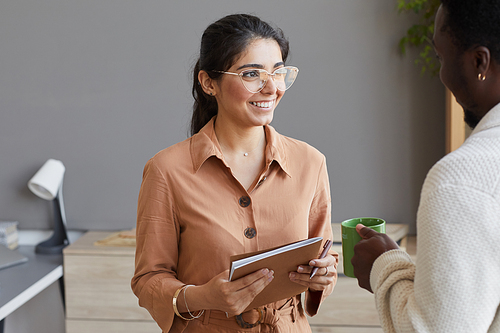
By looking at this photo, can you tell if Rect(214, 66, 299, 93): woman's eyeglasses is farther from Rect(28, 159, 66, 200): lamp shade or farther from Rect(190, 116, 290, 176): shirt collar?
Rect(28, 159, 66, 200): lamp shade

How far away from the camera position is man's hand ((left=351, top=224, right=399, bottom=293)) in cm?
90

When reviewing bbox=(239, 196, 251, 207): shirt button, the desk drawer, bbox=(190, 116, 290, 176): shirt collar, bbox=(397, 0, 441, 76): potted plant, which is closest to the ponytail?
bbox=(190, 116, 290, 176): shirt collar

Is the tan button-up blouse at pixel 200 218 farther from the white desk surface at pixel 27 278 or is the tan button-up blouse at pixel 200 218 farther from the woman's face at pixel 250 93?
the white desk surface at pixel 27 278

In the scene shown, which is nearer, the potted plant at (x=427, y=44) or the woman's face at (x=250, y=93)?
the woman's face at (x=250, y=93)

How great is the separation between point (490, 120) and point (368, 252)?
0.34 metres

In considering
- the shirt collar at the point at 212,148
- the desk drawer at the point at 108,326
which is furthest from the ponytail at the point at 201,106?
the desk drawer at the point at 108,326

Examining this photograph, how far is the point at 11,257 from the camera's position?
8.38 feet

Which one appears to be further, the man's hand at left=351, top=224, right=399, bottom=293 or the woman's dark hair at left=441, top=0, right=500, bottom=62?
the man's hand at left=351, top=224, right=399, bottom=293

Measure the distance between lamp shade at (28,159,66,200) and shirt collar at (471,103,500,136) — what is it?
242cm

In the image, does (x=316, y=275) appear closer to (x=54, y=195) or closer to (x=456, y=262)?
(x=456, y=262)

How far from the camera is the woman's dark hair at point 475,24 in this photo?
0.72m

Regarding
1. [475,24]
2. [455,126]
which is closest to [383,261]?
[475,24]

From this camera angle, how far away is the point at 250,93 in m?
1.29

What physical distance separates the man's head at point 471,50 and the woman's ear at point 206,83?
2.38ft
